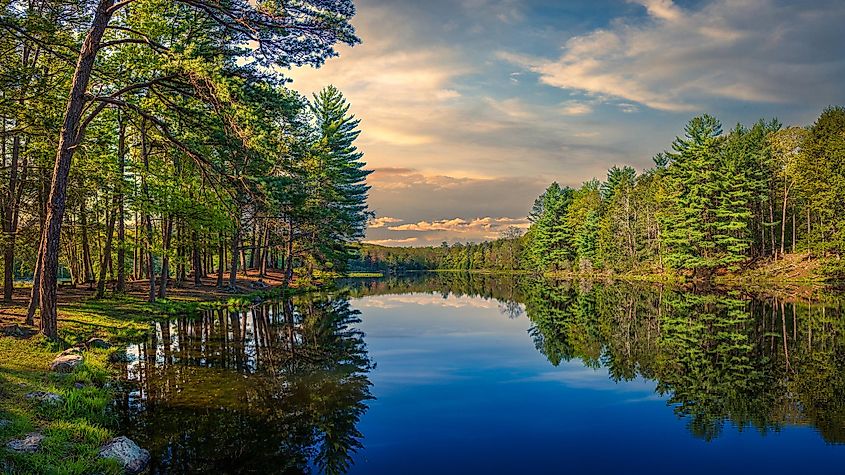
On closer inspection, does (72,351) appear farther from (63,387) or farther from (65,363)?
(63,387)

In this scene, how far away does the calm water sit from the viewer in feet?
26.3

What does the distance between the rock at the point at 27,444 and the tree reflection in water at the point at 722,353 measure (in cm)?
1067

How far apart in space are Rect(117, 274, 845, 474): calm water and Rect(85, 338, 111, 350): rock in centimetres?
84

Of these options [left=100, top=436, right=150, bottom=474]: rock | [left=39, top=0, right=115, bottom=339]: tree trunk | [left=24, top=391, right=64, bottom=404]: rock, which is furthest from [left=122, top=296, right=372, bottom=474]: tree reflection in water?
[left=39, top=0, right=115, bottom=339]: tree trunk

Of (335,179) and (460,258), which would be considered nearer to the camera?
(335,179)

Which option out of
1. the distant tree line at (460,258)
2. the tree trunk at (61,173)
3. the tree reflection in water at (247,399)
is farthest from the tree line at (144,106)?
the distant tree line at (460,258)

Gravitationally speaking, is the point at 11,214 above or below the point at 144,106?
below

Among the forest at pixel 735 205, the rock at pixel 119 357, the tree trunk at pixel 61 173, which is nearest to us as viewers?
the tree trunk at pixel 61 173

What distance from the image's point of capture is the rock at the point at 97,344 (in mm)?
14625

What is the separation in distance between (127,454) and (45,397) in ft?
10.0

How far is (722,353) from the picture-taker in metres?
16.4

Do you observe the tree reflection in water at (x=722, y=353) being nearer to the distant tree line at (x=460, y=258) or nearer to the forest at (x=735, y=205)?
the forest at (x=735, y=205)

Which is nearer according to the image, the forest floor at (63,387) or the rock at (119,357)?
the forest floor at (63,387)

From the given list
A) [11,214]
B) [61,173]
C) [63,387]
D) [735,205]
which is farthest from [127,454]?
[735,205]
